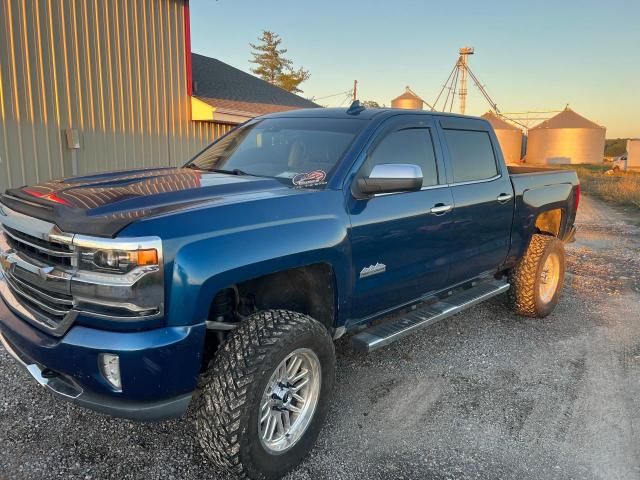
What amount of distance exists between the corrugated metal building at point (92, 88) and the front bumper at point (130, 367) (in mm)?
6977

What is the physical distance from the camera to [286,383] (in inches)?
112

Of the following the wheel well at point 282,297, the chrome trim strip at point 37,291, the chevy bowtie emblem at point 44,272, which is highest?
the chevy bowtie emblem at point 44,272

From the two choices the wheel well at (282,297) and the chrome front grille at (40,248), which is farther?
the wheel well at (282,297)

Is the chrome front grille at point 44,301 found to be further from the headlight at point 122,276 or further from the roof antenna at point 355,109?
the roof antenna at point 355,109

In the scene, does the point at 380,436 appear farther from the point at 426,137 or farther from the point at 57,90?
the point at 57,90

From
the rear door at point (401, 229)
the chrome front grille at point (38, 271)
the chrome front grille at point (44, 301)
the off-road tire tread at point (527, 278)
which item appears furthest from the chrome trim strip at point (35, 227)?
the off-road tire tread at point (527, 278)

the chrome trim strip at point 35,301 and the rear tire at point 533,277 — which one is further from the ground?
the chrome trim strip at point 35,301

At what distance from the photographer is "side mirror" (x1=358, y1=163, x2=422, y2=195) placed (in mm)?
3180

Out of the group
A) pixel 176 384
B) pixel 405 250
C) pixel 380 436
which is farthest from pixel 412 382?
pixel 176 384

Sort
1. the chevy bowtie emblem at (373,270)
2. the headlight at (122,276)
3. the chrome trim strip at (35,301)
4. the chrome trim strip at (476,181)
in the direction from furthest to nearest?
1. the chrome trim strip at (476,181)
2. the chevy bowtie emblem at (373,270)
3. the chrome trim strip at (35,301)
4. the headlight at (122,276)

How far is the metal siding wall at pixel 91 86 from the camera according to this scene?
26.9ft

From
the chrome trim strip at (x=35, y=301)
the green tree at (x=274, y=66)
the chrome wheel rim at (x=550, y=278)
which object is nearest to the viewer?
the chrome trim strip at (x=35, y=301)

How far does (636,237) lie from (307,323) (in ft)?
35.3

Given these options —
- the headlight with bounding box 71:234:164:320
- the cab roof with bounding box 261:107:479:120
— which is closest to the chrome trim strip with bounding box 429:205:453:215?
the cab roof with bounding box 261:107:479:120
